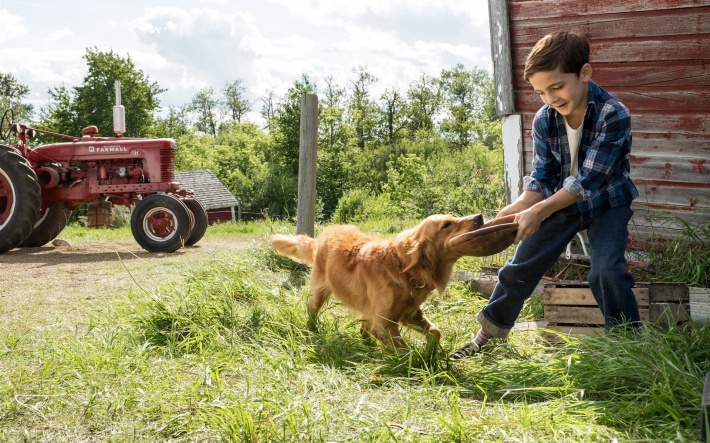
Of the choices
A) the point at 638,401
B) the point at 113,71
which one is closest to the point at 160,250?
the point at 638,401

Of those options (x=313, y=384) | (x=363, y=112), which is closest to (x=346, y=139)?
(x=363, y=112)

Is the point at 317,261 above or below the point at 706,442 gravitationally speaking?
above

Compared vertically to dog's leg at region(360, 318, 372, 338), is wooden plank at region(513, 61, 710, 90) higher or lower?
higher

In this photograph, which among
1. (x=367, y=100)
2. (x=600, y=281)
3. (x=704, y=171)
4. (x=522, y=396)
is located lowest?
(x=522, y=396)

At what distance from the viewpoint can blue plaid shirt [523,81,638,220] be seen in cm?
314

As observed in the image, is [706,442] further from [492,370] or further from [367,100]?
[367,100]

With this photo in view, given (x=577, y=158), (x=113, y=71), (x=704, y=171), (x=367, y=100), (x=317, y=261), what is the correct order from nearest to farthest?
(x=577, y=158) → (x=317, y=261) → (x=704, y=171) → (x=113, y=71) → (x=367, y=100)

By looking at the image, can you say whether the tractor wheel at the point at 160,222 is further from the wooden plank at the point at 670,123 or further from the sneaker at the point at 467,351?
the sneaker at the point at 467,351

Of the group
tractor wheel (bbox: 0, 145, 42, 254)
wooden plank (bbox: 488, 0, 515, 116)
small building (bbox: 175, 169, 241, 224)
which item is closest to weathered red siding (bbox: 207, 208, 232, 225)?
small building (bbox: 175, 169, 241, 224)

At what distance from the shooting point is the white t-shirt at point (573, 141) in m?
3.29

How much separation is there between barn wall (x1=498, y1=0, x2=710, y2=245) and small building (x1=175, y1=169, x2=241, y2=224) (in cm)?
2475

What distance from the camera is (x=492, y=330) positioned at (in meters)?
3.51

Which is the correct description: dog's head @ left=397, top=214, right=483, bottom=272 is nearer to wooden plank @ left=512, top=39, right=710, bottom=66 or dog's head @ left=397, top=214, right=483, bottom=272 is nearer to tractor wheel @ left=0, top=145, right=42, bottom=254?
wooden plank @ left=512, top=39, right=710, bottom=66

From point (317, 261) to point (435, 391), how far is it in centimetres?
155
